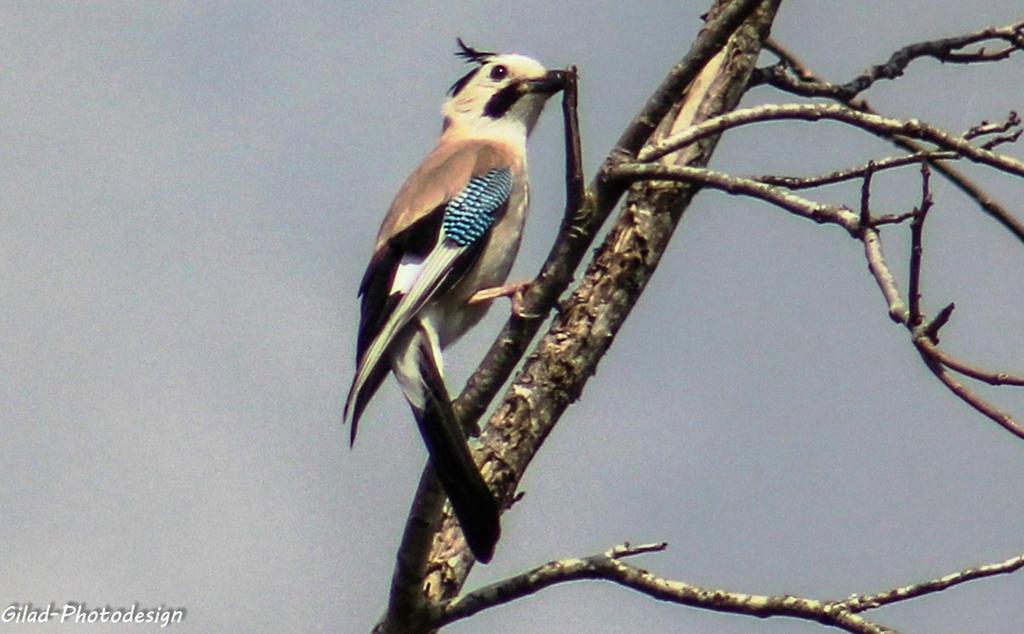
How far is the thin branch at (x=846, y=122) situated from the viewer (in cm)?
527

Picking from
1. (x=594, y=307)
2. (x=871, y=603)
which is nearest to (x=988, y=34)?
(x=594, y=307)

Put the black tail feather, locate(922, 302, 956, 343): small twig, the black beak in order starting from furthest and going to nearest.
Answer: the black beak < the black tail feather < locate(922, 302, 956, 343): small twig

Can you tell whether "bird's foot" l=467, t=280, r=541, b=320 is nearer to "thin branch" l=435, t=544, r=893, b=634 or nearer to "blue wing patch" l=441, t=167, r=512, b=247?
"blue wing patch" l=441, t=167, r=512, b=247

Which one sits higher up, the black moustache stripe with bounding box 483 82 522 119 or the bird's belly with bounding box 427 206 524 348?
the black moustache stripe with bounding box 483 82 522 119

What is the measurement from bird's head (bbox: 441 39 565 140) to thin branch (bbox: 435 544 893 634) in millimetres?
3649

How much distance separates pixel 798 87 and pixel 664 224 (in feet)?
2.91

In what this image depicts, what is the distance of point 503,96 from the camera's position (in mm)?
8531

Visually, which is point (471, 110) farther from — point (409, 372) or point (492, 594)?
point (492, 594)

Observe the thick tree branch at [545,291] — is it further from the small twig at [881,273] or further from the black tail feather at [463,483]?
the small twig at [881,273]

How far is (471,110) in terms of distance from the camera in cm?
876

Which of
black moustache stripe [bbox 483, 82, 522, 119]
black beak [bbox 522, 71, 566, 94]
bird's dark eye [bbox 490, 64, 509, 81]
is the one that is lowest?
black moustache stripe [bbox 483, 82, 522, 119]

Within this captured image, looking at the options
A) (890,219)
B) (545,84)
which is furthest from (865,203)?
(545,84)

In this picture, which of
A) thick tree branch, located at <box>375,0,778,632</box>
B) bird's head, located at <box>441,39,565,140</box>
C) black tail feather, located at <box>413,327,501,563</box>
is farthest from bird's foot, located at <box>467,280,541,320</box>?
bird's head, located at <box>441,39,565,140</box>

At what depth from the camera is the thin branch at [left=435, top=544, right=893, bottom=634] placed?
196 inches
